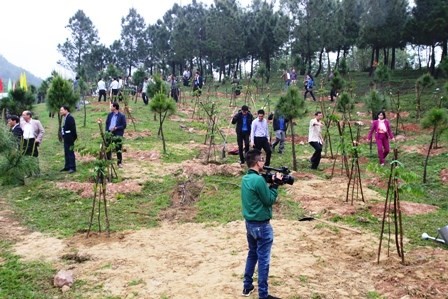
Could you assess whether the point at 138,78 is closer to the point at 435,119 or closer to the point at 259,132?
the point at 259,132

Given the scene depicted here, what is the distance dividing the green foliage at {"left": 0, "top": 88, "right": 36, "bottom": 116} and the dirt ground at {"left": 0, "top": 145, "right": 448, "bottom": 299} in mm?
11418

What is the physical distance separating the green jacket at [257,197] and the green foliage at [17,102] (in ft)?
53.8

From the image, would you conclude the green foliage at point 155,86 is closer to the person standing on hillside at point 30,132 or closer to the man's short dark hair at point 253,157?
the person standing on hillside at point 30,132

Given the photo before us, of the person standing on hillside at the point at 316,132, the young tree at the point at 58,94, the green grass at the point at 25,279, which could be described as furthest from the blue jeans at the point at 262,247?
the young tree at the point at 58,94

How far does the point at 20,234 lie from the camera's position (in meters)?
7.95

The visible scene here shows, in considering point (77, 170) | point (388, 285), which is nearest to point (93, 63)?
point (77, 170)

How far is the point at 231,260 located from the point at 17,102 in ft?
51.5

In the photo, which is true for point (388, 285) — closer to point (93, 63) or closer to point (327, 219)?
point (327, 219)

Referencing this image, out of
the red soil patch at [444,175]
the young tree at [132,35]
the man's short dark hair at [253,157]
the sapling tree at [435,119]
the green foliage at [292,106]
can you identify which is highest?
the young tree at [132,35]

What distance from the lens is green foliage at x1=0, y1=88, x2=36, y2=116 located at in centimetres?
1895

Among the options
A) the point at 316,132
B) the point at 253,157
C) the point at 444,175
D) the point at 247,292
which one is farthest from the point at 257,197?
the point at 444,175

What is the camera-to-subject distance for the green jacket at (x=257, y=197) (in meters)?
4.88

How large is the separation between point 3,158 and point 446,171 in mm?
10763

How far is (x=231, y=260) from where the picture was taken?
6.39 m
